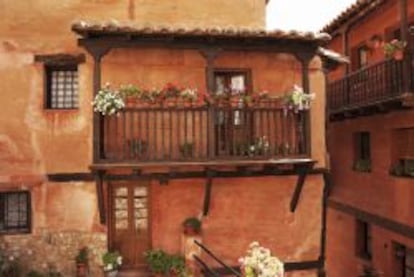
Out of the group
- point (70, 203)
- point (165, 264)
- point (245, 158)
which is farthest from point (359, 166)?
point (70, 203)

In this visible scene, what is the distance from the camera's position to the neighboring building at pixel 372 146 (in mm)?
14938

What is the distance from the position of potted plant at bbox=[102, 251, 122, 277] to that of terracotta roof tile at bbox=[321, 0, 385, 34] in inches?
435

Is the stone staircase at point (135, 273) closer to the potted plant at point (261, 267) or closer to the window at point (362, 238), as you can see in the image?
the potted plant at point (261, 267)

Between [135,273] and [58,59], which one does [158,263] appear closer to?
[135,273]

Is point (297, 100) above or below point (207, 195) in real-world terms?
above

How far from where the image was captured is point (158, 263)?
11484mm

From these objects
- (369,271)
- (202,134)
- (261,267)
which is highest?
(202,134)

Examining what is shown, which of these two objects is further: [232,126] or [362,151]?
[362,151]

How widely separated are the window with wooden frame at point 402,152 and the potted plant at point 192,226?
6.99m

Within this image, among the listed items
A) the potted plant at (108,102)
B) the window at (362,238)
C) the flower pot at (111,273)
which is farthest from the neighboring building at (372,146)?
the flower pot at (111,273)

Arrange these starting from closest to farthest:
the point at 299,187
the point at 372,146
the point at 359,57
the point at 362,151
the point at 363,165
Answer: the point at 299,187 → the point at 372,146 → the point at 363,165 → the point at 362,151 → the point at 359,57

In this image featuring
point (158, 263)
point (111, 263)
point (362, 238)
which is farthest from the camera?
point (362, 238)

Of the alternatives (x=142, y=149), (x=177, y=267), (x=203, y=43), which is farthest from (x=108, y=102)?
(x=177, y=267)

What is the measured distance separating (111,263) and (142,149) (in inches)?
105
